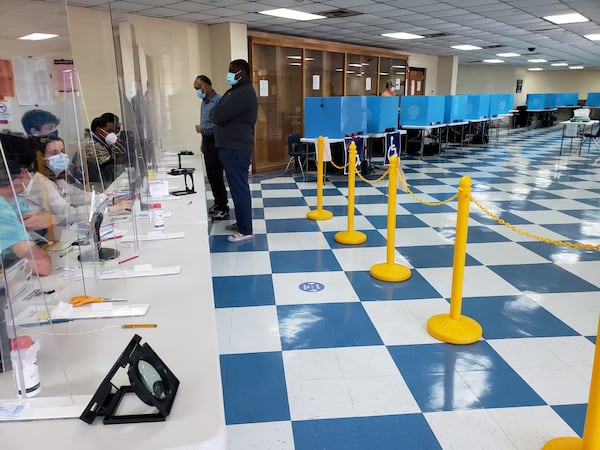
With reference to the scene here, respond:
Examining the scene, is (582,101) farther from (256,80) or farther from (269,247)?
(269,247)

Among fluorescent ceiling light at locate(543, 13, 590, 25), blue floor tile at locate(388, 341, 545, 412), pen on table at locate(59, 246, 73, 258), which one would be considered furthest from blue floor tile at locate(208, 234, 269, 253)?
fluorescent ceiling light at locate(543, 13, 590, 25)

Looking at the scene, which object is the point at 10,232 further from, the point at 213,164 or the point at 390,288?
the point at 213,164

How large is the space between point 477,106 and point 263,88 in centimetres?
591

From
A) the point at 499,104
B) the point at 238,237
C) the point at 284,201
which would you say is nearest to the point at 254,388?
the point at 238,237

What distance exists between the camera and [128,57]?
5.73m

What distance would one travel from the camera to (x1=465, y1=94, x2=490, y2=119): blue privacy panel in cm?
1136

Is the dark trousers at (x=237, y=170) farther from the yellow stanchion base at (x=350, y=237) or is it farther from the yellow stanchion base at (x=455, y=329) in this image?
the yellow stanchion base at (x=455, y=329)

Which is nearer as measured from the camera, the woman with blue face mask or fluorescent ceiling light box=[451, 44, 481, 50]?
the woman with blue face mask

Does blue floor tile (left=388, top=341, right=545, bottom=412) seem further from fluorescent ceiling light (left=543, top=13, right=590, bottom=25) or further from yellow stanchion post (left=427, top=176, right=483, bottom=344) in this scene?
fluorescent ceiling light (left=543, top=13, right=590, bottom=25)

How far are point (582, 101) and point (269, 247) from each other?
925 inches

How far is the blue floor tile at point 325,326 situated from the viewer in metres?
2.69

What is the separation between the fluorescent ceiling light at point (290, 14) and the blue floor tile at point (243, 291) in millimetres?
4807

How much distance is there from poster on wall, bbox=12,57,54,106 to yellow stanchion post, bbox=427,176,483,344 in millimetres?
2086

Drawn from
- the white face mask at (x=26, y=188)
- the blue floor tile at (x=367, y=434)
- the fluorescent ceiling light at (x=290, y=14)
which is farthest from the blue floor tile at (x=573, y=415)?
the fluorescent ceiling light at (x=290, y=14)
